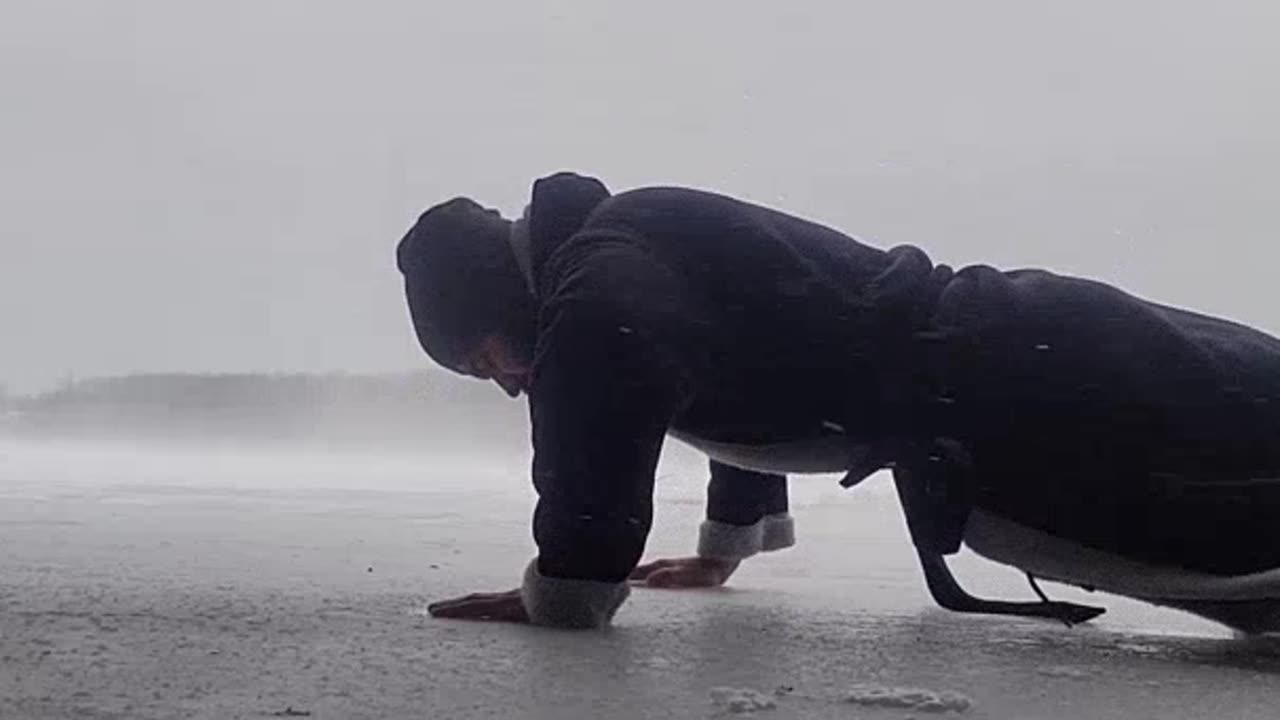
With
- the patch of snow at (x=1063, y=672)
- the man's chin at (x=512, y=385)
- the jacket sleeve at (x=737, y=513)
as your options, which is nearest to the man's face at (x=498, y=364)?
the man's chin at (x=512, y=385)

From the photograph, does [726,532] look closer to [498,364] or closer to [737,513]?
[737,513]

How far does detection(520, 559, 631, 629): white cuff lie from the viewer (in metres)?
0.87

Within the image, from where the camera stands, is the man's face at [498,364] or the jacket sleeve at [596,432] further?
the man's face at [498,364]

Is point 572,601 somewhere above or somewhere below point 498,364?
below

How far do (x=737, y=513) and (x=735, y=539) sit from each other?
0.02 m

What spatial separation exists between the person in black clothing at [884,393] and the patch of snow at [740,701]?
21 cm

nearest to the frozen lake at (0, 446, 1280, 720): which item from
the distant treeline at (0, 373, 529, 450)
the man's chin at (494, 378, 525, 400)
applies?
the man's chin at (494, 378, 525, 400)

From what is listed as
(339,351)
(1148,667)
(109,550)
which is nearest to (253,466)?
(339,351)

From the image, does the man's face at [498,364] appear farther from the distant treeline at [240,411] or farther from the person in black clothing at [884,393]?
the distant treeline at [240,411]

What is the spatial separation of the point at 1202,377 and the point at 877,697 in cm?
35

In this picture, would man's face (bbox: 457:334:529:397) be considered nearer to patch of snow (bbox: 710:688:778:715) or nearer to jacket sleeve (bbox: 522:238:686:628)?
jacket sleeve (bbox: 522:238:686:628)

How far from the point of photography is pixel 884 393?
93 centimetres

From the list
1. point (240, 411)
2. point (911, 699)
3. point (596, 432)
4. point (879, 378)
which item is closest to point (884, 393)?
point (879, 378)

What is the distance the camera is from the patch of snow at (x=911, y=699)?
2.09ft
